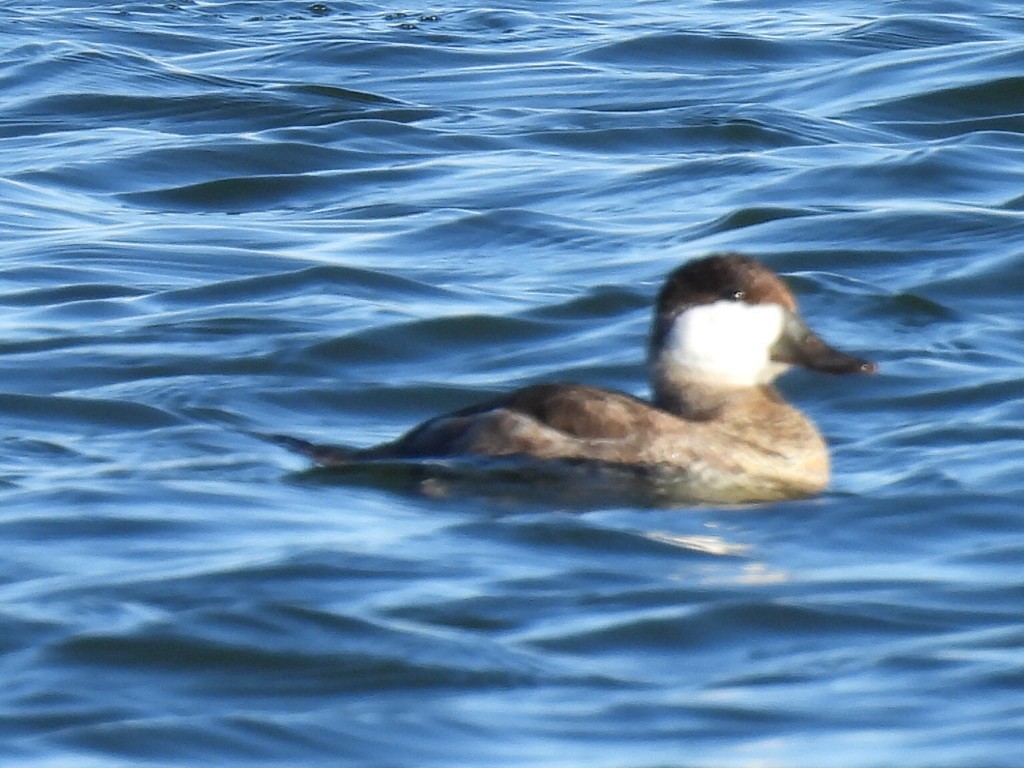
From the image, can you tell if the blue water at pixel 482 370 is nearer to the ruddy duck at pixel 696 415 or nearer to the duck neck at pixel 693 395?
the ruddy duck at pixel 696 415

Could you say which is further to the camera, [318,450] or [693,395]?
[693,395]

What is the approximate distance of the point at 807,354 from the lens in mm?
8602

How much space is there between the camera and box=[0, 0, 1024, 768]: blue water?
19.2ft

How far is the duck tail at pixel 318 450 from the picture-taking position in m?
8.24

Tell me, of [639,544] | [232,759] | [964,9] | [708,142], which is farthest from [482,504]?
[964,9]

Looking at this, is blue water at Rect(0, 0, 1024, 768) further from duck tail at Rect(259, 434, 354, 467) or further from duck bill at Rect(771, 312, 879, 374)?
duck bill at Rect(771, 312, 879, 374)

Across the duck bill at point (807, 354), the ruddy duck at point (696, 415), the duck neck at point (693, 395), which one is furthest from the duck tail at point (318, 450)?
the duck bill at point (807, 354)

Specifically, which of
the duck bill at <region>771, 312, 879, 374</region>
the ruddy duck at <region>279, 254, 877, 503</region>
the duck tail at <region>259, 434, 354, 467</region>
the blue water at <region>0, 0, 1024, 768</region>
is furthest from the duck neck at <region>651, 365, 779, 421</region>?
the duck tail at <region>259, 434, 354, 467</region>

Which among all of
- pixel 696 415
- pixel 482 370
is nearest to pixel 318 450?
pixel 696 415

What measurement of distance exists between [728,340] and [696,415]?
28 centimetres

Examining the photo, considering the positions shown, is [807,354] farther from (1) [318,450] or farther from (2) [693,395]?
(1) [318,450]

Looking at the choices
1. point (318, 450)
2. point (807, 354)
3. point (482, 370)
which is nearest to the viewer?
point (318, 450)

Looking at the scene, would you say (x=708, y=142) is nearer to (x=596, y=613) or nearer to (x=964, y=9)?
(x=964, y=9)

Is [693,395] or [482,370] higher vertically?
[693,395]
